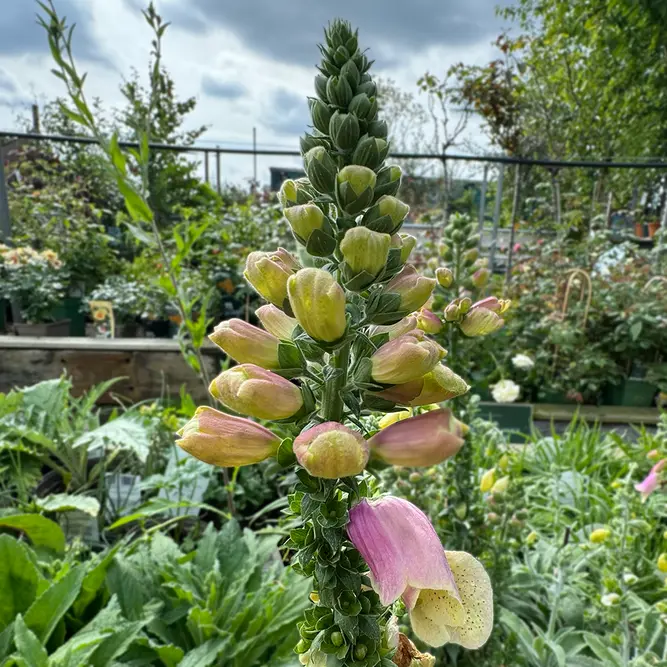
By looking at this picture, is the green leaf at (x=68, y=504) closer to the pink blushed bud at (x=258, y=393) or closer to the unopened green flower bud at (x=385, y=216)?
the pink blushed bud at (x=258, y=393)

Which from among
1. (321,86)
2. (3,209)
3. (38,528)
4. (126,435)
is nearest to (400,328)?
(321,86)

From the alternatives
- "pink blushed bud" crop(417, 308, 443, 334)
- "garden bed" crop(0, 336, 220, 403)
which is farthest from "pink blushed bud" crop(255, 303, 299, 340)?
"garden bed" crop(0, 336, 220, 403)

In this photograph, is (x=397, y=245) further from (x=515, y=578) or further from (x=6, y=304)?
(x=6, y=304)

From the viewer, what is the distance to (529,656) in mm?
1250

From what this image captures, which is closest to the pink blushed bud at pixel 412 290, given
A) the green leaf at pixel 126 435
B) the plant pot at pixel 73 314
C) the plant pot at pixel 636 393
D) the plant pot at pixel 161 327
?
the green leaf at pixel 126 435

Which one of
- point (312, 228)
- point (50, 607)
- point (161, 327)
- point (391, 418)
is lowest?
point (161, 327)

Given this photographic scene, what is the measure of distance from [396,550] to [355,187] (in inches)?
12.4

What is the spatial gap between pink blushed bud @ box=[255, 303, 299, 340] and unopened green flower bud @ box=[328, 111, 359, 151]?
176mm

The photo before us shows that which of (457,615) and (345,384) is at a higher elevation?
(345,384)

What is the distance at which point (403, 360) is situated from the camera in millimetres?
430

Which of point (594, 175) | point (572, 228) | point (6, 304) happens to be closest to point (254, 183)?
point (6, 304)

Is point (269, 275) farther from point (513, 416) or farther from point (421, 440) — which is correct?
point (513, 416)

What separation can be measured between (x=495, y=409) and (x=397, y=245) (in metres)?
3.09

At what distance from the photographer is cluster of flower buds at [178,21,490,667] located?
1.39ft
